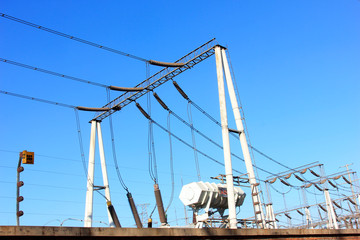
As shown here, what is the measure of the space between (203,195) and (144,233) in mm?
10576

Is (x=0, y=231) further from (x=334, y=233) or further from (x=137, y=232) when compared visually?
(x=334, y=233)

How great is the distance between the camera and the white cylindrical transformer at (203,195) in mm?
19203

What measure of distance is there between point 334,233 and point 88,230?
450 inches

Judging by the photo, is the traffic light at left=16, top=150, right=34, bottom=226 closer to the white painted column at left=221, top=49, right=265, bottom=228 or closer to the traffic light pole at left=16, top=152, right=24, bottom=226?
the traffic light pole at left=16, top=152, right=24, bottom=226

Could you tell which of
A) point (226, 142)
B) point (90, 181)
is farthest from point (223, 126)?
point (90, 181)

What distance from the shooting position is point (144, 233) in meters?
8.96

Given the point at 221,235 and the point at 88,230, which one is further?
the point at 221,235

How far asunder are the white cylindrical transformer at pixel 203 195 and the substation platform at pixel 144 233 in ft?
20.7

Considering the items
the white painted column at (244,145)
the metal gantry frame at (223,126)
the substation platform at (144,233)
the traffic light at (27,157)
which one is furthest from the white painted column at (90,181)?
the substation platform at (144,233)

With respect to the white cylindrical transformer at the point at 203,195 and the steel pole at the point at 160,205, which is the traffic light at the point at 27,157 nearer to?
the steel pole at the point at 160,205

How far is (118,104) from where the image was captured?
26.3m

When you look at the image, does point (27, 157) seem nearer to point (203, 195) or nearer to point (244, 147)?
point (203, 195)

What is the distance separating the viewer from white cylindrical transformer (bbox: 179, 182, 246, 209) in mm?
19203

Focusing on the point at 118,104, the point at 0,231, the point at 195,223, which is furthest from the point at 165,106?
the point at 0,231
